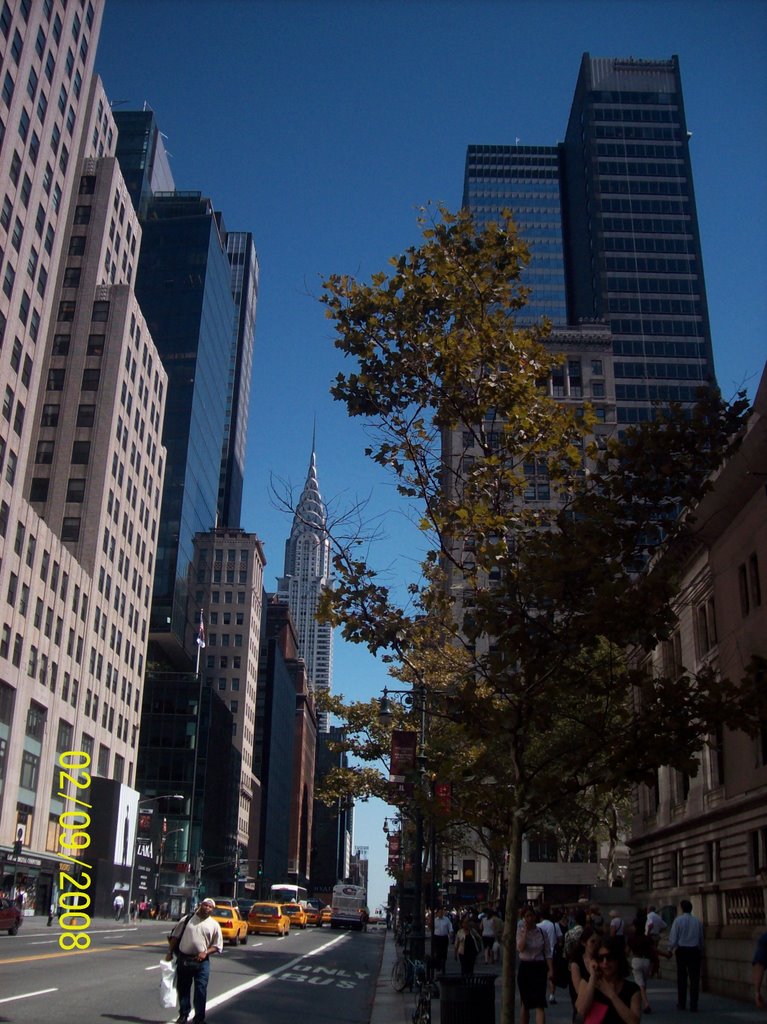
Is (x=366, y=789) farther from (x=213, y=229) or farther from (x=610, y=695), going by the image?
(x=213, y=229)

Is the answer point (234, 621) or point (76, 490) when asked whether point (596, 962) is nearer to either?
point (76, 490)

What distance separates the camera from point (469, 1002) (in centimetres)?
1191

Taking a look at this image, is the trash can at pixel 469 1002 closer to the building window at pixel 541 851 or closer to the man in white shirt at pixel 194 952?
the man in white shirt at pixel 194 952

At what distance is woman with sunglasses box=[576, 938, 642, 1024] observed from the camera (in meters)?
7.00

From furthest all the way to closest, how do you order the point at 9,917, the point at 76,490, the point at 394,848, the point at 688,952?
the point at 76,490 → the point at 394,848 → the point at 9,917 → the point at 688,952

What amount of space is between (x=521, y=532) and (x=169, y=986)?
766 centimetres

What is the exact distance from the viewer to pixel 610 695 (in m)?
12.5

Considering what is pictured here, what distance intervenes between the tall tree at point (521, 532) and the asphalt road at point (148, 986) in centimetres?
708

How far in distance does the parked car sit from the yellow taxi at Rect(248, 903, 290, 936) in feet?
53.1

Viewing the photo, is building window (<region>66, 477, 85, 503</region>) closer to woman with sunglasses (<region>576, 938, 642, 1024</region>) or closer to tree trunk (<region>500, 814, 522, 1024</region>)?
tree trunk (<region>500, 814, 522, 1024</region>)

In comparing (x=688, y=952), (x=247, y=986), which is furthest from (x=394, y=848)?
(x=688, y=952)

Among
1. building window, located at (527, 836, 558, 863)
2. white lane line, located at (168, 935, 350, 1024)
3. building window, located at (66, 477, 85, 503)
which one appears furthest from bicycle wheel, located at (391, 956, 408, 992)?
building window, located at (66, 477, 85, 503)

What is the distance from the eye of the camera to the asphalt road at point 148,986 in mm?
15250

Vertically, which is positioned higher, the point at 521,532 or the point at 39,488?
the point at 39,488
